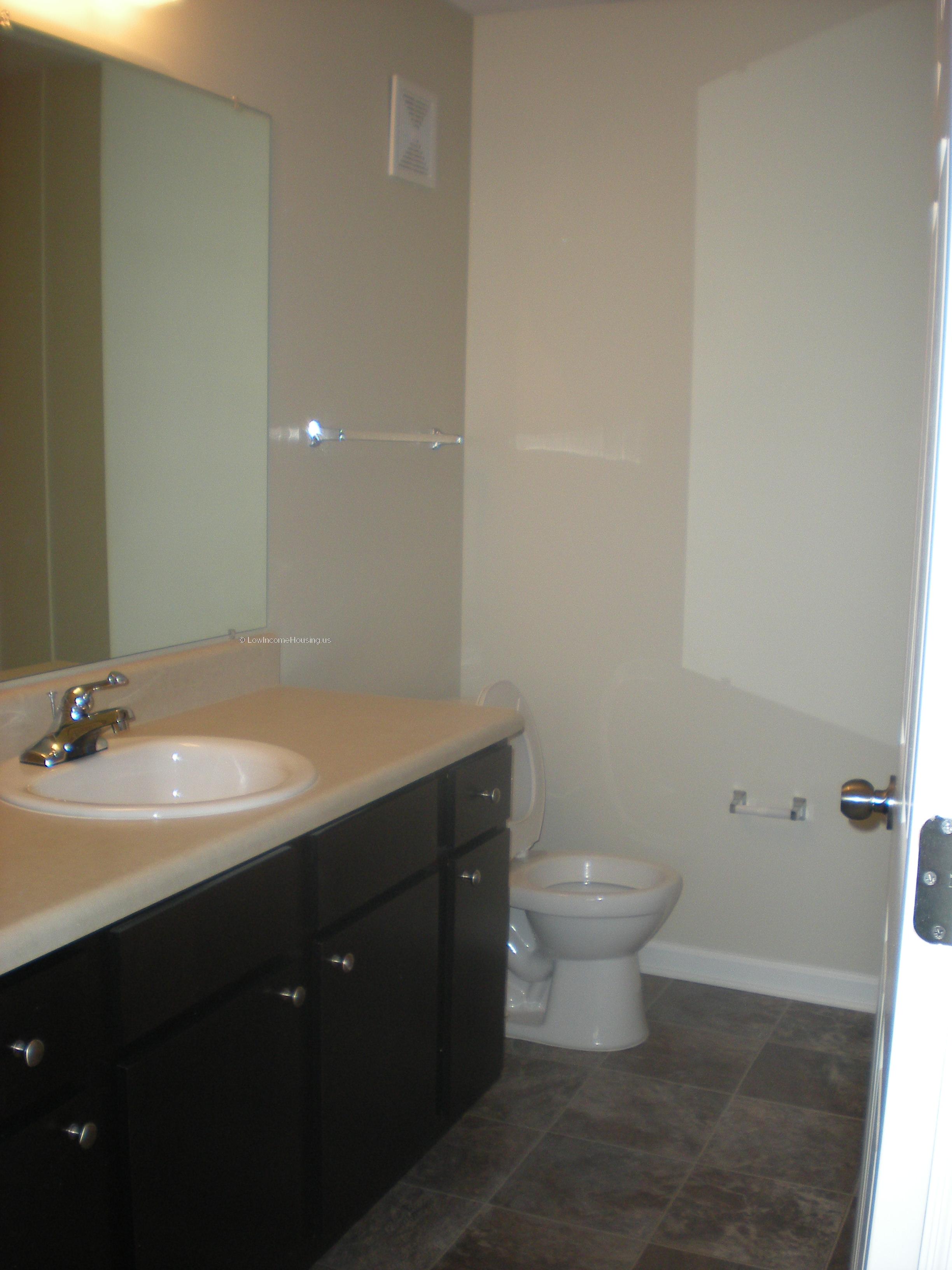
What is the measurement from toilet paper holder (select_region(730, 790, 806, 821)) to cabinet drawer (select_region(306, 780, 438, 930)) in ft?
3.83

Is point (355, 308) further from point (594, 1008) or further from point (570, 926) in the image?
point (594, 1008)

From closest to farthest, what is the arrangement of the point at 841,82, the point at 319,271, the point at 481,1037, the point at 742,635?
1. the point at 481,1037
2. the point at 319,271
3. the point at 841,82
4. the point at 742,635

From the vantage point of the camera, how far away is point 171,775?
6.09ft

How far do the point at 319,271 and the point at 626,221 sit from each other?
885mm

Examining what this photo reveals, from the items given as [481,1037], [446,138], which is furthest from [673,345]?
[481,1037]

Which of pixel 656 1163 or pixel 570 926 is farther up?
pixel 570 926

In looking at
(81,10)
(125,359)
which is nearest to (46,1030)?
(125,359)

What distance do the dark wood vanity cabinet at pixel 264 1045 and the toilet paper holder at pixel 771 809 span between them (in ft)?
2.83

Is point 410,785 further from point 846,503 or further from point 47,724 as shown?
point 846,503

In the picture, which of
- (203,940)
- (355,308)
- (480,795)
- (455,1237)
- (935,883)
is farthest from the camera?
(355,308)

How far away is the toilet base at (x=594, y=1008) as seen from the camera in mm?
2697

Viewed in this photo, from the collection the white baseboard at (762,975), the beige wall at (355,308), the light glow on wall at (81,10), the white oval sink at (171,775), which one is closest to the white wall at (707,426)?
the white baseboard at (762,975)

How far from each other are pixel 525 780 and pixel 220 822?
4.63 feet

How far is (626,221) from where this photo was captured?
2.95 metres
